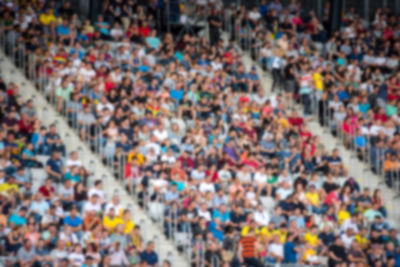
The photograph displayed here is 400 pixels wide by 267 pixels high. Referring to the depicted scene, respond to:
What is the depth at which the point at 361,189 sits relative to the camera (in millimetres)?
22969

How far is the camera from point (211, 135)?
21.9m

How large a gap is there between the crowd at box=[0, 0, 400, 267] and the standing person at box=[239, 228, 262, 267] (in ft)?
0.08

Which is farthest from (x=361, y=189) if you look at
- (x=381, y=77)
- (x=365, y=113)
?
(x=381, y=77)

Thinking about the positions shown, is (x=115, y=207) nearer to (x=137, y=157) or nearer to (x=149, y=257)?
(x=149, y=257)

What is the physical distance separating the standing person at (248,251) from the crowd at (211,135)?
24 mm

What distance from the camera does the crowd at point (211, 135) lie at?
19156mm

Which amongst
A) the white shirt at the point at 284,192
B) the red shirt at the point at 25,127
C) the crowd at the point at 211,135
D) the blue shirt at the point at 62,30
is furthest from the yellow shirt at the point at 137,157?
the blue shirt at the point at 62,30

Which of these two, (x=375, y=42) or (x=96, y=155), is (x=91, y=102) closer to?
(x=96, y=155)

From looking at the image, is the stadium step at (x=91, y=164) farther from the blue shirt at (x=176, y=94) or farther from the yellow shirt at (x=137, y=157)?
the blue shirt at (x=176, y=94)

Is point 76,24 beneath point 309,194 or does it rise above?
above

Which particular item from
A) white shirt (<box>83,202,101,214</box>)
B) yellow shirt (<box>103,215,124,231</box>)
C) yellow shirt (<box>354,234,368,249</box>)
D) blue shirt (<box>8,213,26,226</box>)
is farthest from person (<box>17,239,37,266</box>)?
yellow shirt (<box>354,234,368,249</box>)

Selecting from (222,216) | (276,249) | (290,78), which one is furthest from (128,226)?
(290,78)

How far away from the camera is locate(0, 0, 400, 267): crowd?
19156 millimetres

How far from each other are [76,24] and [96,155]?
4.53m
